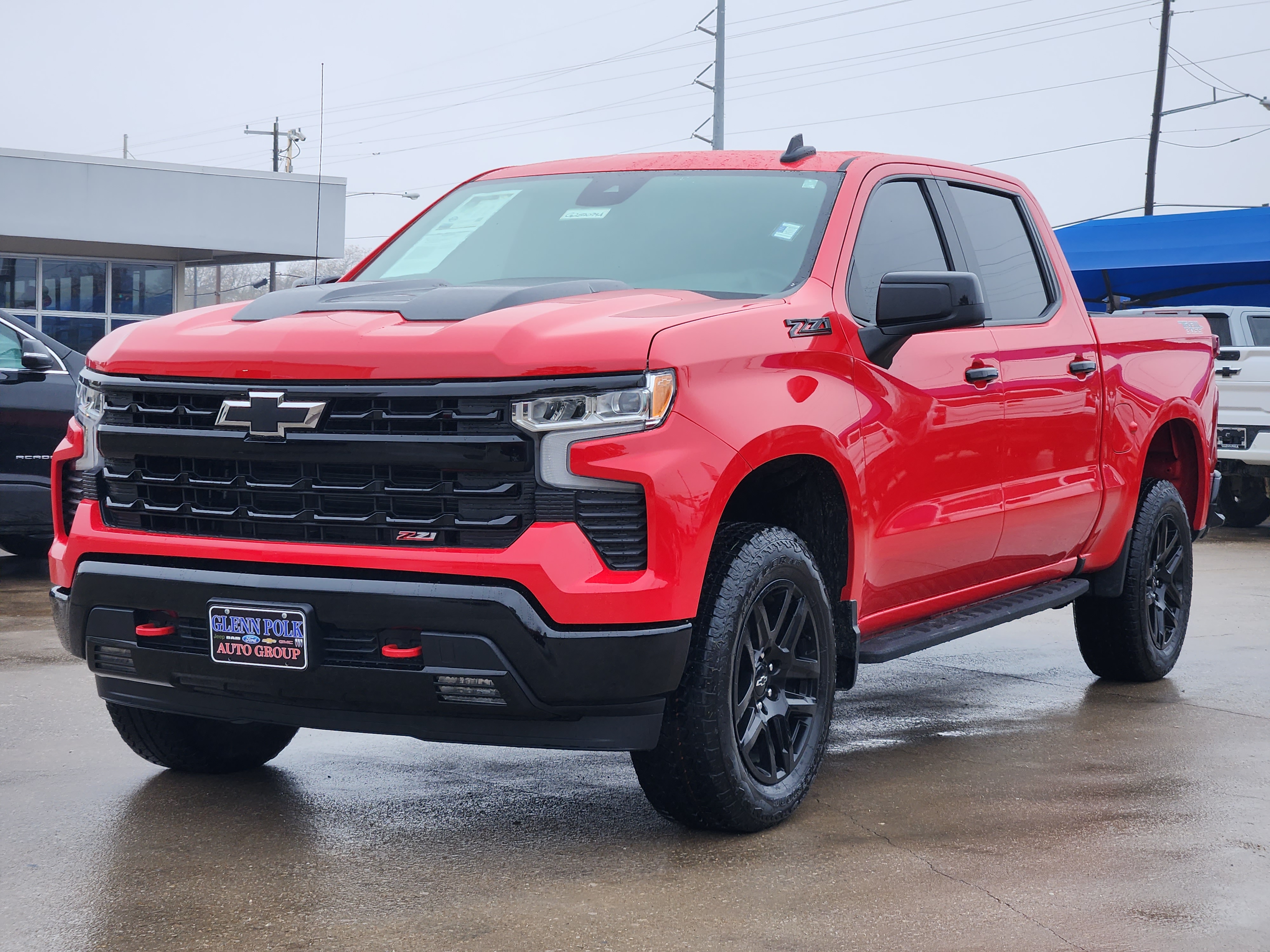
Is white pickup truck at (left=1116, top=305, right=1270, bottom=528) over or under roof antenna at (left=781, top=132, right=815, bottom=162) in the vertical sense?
under

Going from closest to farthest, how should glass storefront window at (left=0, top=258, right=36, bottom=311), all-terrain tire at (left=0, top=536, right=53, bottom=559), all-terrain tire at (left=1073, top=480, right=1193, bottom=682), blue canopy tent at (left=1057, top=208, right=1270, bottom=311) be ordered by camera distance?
all-terrain tire at (left=1073, top=480, right=1193, bottom=682) → all-terrain tire at (left=0, top=536, right=53, bottom=559) → blue canopy tent at (left=1057, top=208, right=1270, bottom=311) → glass storefront window at (left=0, top=258, right=36, bottom=311)

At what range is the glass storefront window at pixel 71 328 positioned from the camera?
2922cm

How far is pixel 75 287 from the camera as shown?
2984 centimetres

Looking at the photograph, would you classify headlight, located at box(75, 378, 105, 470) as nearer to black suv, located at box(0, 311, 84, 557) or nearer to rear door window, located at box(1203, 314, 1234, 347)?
black suv, located at box(0, 311, 84, 557)

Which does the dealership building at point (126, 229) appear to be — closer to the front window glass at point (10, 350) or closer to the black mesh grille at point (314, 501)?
the front window glass at point (10, 350)

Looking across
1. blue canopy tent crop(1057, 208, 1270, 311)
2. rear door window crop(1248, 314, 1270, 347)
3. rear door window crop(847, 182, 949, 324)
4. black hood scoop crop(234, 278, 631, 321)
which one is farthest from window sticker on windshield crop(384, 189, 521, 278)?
blue canopy tent crop(1057, 208, 1270, 311)

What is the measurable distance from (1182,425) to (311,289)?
4311mm

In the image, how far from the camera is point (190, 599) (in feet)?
12.8

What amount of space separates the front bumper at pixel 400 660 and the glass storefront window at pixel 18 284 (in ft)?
88.8

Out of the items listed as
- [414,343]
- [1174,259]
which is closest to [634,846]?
[414,343]

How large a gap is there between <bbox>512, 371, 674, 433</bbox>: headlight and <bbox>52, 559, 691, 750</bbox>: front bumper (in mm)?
407

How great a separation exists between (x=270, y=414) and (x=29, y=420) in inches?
251

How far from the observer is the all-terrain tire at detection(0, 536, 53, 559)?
10.7 meters

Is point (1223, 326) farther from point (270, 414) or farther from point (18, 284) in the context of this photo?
point (18, 284)
